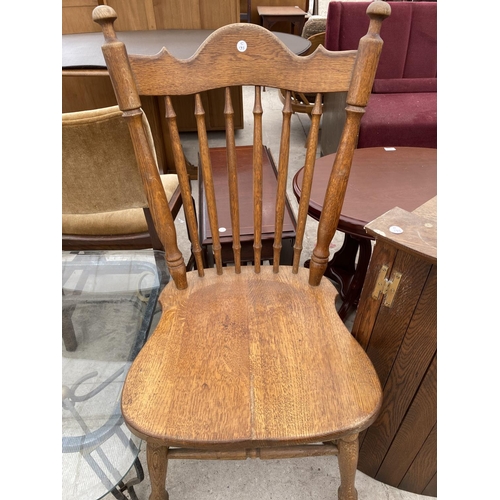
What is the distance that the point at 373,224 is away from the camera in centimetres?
72

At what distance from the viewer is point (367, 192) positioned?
127 cm

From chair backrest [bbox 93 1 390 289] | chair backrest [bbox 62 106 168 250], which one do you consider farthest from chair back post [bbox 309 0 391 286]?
chair backrest [bbox 62 106 168 250]

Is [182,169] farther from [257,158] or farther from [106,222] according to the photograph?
[106,222]

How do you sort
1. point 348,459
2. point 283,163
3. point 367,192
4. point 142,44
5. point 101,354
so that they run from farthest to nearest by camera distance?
1. point 142,44
2. point 367,192
3. point 101,354
4. point 283,163
5. point 348,459

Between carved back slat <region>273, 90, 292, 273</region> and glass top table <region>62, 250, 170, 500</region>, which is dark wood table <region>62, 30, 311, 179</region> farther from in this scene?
carved back slat <region>273, 90, 292, 273</region>

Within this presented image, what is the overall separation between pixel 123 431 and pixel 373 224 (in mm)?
746

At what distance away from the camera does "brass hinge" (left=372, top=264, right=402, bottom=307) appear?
764 mm

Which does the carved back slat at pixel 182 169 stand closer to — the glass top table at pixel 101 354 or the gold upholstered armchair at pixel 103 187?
the gold upholstered armchair at pixel 103 187

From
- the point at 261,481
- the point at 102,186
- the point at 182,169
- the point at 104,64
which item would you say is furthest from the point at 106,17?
the point at 104,64

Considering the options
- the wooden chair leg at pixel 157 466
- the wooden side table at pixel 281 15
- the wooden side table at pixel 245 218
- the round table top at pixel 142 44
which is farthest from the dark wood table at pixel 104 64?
the wooden side table at pixel 281 15

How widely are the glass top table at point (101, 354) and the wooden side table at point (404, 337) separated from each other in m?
0.62

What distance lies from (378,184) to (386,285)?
2.09 feet

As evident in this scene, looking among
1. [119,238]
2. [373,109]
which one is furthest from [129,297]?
[373,109]

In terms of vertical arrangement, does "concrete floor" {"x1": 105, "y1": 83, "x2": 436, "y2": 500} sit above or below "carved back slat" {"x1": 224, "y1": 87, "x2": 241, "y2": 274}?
below
